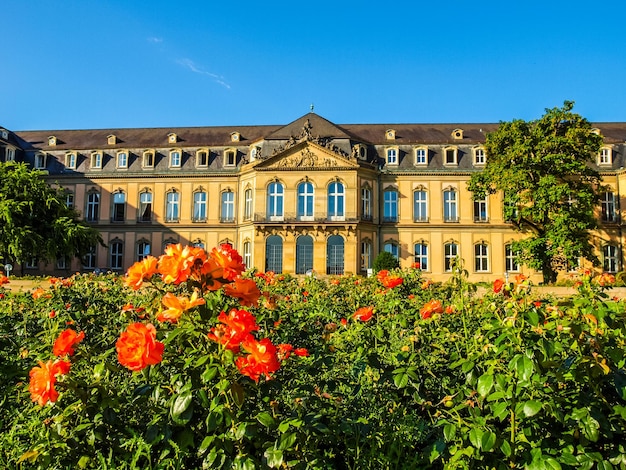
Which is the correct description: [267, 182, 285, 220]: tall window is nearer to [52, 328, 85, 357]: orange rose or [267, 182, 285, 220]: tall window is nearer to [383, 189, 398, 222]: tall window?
[383, 189, 398, 222]: tall window

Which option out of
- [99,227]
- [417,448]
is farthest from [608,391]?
[99,227]

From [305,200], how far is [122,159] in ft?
50.5

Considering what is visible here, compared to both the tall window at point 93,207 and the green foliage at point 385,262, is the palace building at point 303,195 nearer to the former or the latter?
the tall window at point 93,207

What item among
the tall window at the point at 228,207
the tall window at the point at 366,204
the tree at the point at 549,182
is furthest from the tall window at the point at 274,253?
the tree at the point at 549,182

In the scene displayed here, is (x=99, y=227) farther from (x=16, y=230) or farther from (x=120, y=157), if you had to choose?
(x=16, y=230)

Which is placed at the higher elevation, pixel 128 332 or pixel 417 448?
pixel 128 332

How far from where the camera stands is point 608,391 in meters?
3.05

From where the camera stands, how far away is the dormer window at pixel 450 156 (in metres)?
36.0

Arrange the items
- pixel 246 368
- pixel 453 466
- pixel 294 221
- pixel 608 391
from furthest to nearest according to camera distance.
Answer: pixel 294 221
pixel 608 391
pixel 453 466
pixel 246 368

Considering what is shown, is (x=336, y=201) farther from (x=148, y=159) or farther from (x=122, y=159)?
(x=122, y=159)

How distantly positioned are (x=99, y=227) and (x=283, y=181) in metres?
15.3

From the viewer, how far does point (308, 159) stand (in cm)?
3356

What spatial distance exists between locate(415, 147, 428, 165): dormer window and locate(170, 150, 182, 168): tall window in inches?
699

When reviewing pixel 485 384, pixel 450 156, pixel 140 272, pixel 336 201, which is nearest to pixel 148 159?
pixel 336 201
